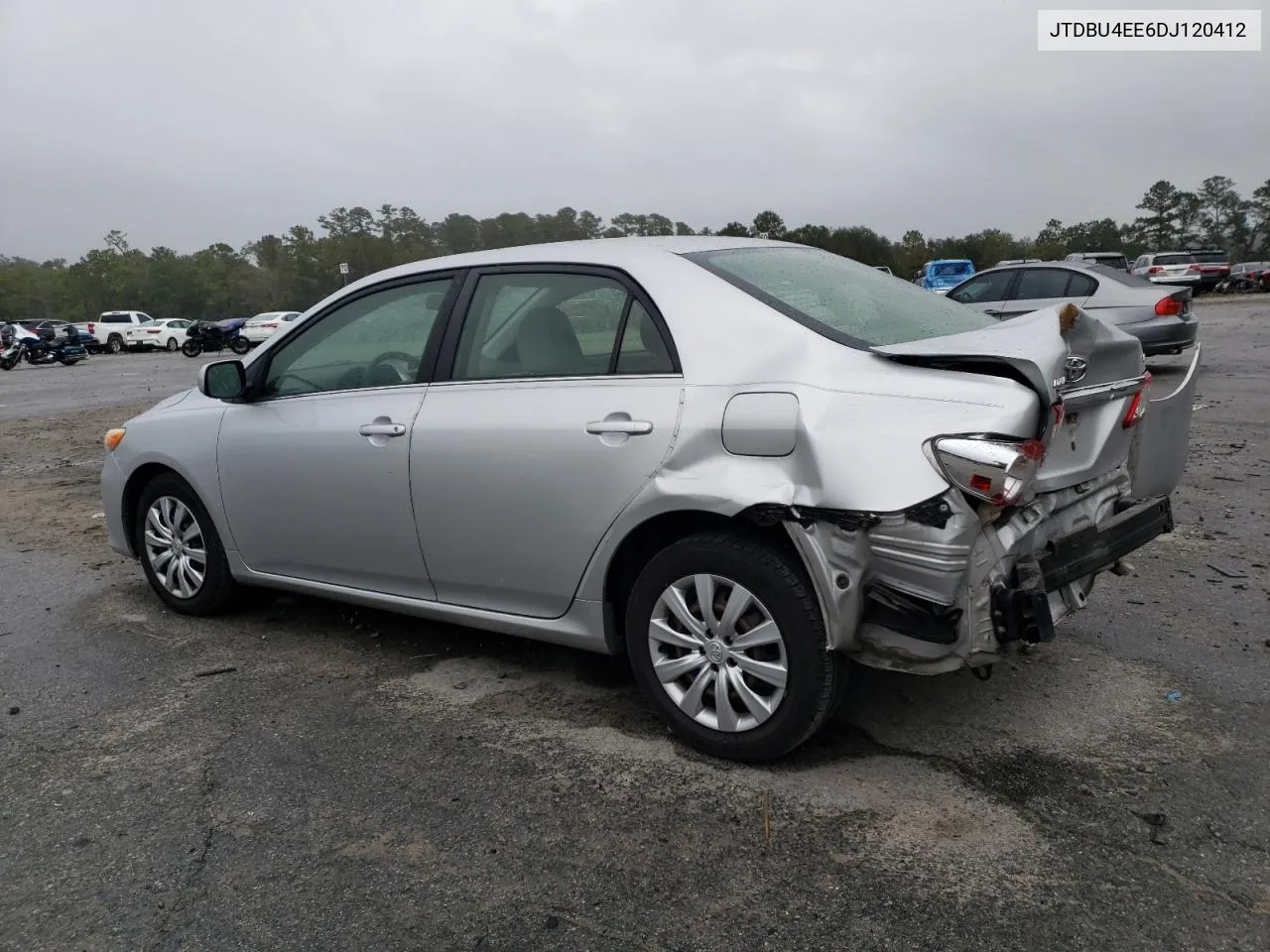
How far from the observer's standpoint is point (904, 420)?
271cm

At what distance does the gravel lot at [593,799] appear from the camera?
2.39m

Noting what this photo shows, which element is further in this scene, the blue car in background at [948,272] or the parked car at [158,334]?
the parked car at [158,334]

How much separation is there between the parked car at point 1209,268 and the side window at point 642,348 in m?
41.6

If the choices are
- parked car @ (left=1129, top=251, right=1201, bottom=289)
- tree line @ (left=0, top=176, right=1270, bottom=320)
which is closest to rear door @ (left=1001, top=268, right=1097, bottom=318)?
parked car @ (left=1129, top=251, right=1201, bottom=289)

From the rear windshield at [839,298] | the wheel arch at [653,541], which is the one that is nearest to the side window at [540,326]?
the rear windshield at [839,298]

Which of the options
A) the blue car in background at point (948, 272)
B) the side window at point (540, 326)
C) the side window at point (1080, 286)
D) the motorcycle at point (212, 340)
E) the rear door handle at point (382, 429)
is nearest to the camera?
the side window at point (540, 326)

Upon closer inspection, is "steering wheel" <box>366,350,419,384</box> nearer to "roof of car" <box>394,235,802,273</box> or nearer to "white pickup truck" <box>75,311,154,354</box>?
"roof of car" <box>394,235,802,273</box>

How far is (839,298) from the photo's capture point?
11.2 feet

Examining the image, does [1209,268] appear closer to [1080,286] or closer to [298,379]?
[1080,286]

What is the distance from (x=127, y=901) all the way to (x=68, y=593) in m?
3.28

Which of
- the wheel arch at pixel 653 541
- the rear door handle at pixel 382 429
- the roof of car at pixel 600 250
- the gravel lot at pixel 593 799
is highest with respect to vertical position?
the roof of car at pixel 600 250

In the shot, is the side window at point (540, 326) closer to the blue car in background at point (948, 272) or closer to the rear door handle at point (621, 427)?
the rear door handle at point (621, 427)

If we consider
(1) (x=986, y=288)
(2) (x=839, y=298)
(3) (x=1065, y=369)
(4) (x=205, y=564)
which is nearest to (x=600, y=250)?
(2) (x=839, y=298)

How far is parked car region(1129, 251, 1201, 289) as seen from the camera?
1455 inches
